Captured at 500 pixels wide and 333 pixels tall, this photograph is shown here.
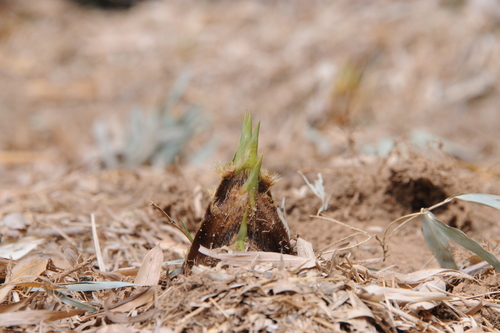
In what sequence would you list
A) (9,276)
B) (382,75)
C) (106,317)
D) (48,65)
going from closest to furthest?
(106,317) < (9,276) < (382,75) < (48,65)

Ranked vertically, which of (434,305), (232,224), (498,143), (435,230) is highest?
(232,224)

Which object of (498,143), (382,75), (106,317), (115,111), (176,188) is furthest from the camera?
(115,111)

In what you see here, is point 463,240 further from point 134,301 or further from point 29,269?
point 29,269

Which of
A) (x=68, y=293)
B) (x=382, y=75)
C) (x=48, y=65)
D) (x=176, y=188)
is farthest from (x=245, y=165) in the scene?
(x=48, y=65)

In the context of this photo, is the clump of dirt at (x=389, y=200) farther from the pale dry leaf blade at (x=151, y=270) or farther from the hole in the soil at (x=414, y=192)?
the pale dry leaf blade at (x=151, y=270)

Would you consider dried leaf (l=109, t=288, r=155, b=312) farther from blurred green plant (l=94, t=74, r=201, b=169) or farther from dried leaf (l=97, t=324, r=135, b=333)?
blurred green plant (l=94, t=74, r=201, b=169)

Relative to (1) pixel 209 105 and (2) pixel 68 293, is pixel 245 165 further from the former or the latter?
(1) pixel 209 105
